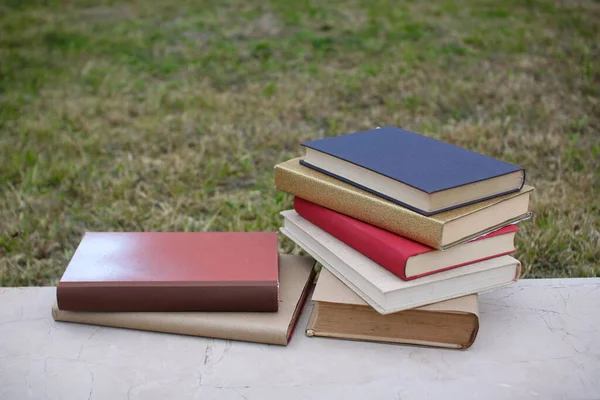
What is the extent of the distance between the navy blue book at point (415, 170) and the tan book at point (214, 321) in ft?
0.88

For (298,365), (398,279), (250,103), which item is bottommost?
(250,103)

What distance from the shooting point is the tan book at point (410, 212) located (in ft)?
3.77

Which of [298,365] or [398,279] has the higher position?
[398,279]

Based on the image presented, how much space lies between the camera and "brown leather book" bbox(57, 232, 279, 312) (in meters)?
1.22

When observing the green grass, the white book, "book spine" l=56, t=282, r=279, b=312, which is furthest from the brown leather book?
the green grass

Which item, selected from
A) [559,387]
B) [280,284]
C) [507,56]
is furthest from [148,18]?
[559,387]

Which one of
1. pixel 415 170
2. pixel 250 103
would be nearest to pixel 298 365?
pixel 415 170

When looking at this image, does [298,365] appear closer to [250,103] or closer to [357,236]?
[357,236]

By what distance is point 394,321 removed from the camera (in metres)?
1.21

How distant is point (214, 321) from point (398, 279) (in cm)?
33

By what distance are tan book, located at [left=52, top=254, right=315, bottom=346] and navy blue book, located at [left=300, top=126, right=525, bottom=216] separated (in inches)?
10.5

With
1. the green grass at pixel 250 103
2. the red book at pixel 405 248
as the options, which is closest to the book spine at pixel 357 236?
the red book at pixel 405 248

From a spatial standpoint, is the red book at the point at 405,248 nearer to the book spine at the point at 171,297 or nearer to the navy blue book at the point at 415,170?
the navy blue book at the point at 415,170

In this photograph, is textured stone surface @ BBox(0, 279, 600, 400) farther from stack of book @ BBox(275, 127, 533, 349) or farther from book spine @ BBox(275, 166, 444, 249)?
book spine @ BBox(275, 166, 444, 249)
